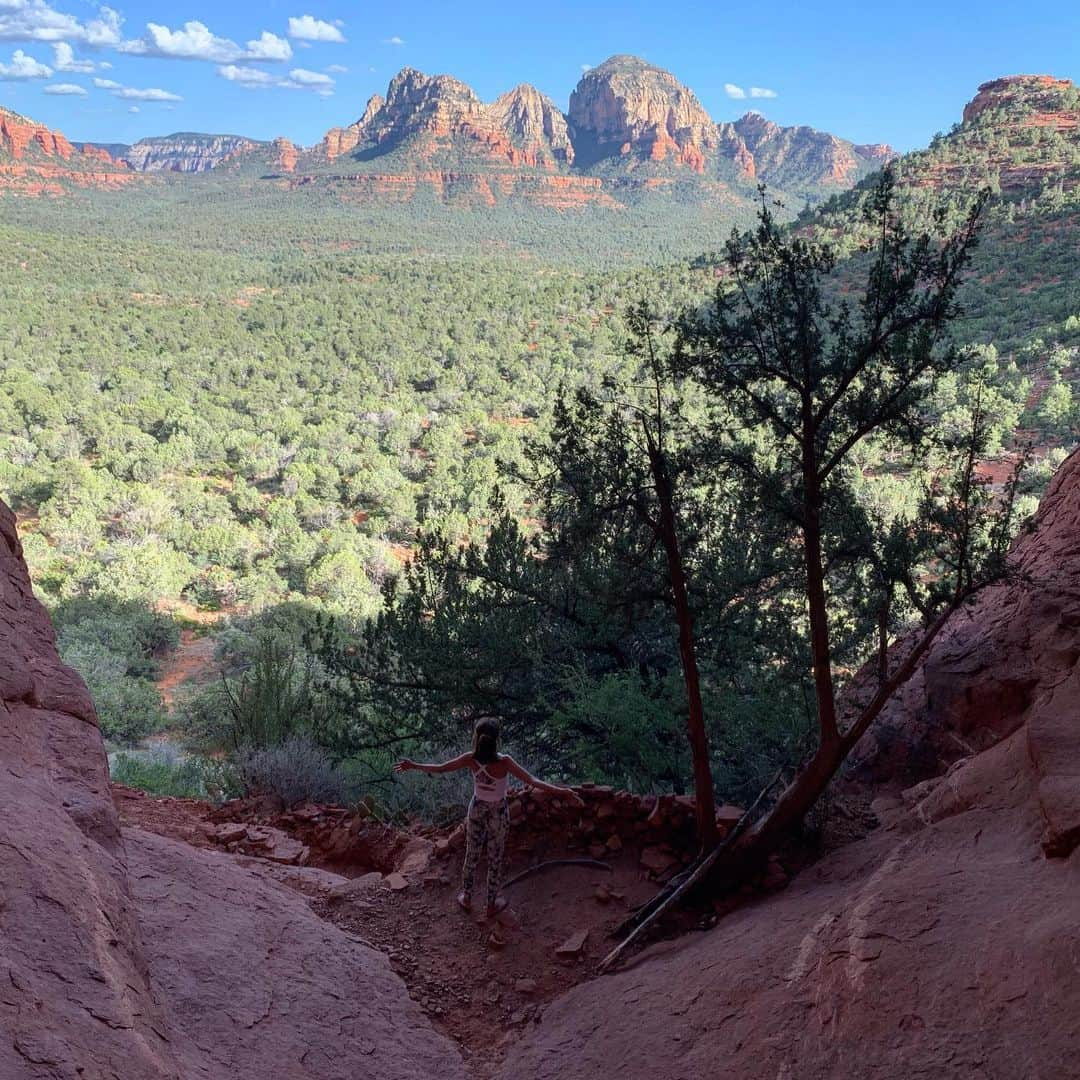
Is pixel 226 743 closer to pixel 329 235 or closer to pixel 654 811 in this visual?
pixel 654 811

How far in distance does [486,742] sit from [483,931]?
126 cm

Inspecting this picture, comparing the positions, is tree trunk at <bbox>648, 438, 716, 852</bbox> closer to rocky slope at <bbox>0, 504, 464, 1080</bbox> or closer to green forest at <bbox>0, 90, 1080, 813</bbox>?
green forest at <bbox>0, 90, 1080, 813</bbox>

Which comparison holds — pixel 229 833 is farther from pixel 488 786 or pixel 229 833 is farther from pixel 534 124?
pixel 534 124

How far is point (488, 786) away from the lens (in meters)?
6.23

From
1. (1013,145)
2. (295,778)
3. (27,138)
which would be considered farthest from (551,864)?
(27,138)

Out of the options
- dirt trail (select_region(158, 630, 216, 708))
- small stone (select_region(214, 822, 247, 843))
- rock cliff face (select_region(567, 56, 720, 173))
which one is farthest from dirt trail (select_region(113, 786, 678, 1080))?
rock cliff face (select_region(567, 56, 720, 173))

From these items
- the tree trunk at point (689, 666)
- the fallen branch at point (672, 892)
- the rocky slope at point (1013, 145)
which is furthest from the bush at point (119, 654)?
Result: the rocky slope at point (1013, 145)

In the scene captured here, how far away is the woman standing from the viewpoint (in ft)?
20.2

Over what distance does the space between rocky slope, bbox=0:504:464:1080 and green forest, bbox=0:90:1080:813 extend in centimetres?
301

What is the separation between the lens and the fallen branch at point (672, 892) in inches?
224

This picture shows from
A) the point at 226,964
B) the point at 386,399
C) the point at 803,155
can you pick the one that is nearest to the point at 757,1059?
the point at 226,964

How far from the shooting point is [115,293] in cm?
5903

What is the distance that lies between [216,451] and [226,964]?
35.5 metres

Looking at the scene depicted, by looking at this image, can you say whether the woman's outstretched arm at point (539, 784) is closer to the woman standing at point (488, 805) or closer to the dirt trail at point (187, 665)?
the woman standing at point (488, 805)
